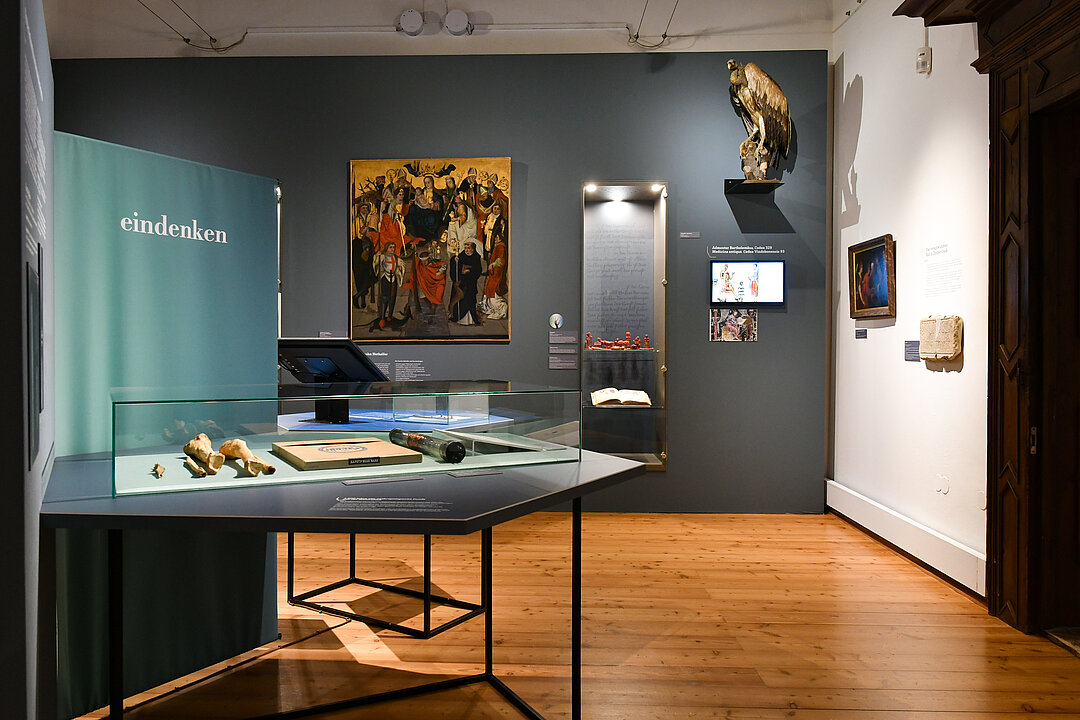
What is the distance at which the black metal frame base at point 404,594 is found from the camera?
339 cm

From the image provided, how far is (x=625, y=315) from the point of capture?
6160 mm

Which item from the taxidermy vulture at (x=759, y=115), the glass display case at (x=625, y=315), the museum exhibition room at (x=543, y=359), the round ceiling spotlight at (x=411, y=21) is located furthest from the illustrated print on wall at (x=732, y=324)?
the round ceiling spotlight at (x=411, y=21)

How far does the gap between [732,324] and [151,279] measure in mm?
4555

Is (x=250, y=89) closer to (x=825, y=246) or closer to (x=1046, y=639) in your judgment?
(x=825, y=246)

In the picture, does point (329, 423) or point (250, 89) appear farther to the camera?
point (250, 89)

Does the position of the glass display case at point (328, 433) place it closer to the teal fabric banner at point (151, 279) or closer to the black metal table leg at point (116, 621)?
the black metal table leg at point (116, 621)

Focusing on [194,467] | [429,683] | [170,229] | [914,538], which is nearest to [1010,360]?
[914,538]

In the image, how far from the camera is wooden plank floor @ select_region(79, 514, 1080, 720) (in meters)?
2.74

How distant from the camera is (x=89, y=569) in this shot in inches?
99.2

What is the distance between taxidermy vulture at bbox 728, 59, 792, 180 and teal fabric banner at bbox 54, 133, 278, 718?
407 centimetres

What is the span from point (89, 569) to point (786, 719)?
2.54 m

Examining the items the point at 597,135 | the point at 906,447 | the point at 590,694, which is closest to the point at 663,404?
the point at 906,447

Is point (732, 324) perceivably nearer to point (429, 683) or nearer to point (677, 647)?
point (677, 647)

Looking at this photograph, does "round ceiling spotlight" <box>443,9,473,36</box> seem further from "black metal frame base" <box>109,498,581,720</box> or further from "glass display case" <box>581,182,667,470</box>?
"black metal frame base" <box>109,498,581,720</box>
